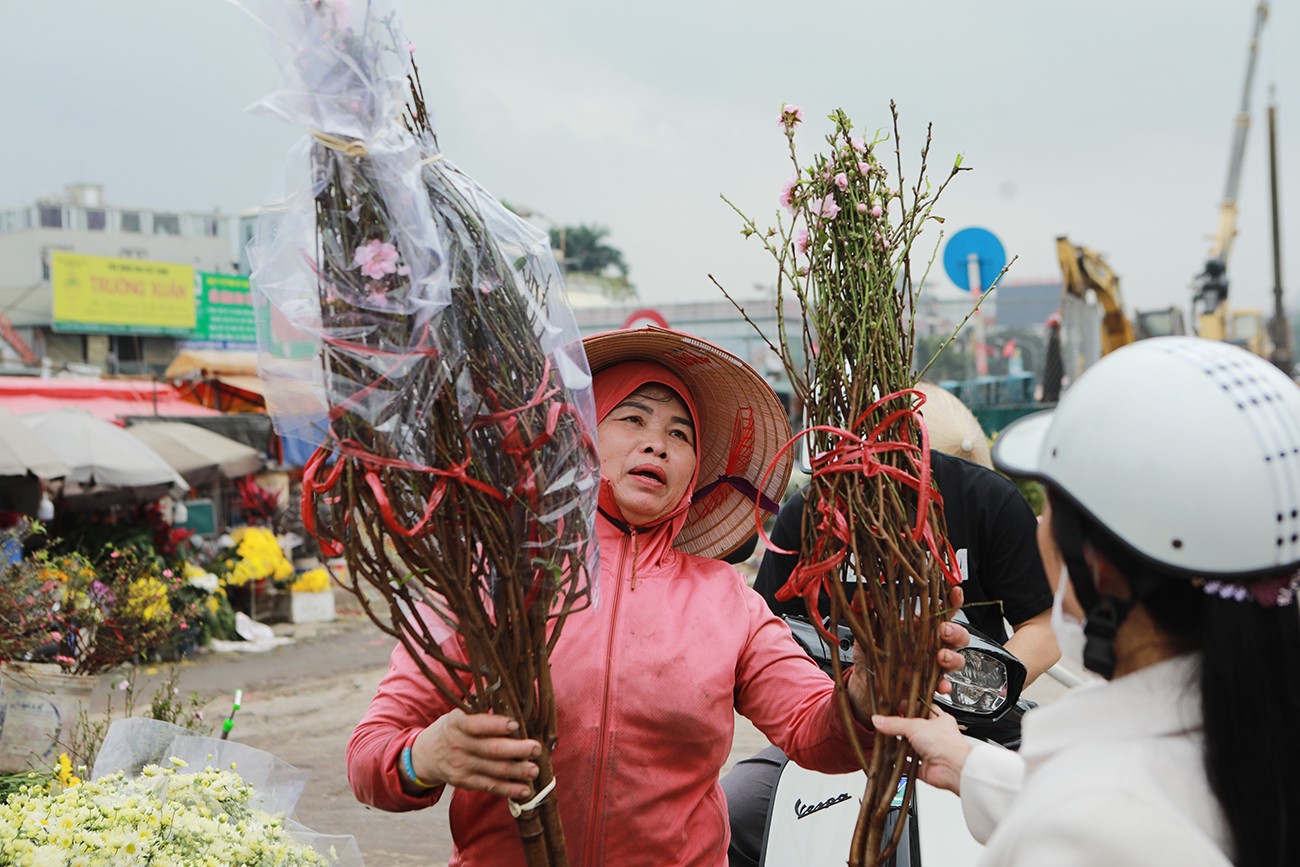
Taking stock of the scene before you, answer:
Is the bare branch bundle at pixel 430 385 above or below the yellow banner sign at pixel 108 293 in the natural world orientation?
below

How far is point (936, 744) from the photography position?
1691 mm

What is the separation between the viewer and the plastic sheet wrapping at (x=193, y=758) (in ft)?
9.43

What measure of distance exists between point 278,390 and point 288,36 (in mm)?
472

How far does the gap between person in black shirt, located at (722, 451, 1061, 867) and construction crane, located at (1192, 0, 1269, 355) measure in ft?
69.3

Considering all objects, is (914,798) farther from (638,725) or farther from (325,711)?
Answer: (325,711)

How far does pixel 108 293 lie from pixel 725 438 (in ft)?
104

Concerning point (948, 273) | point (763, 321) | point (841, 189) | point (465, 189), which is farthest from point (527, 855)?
point (763, 321)

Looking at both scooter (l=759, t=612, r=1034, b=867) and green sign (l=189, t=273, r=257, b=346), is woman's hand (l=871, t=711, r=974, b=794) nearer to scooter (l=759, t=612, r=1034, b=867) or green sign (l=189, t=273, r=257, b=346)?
scooter (l=759, t=612, r=1034, b=867)

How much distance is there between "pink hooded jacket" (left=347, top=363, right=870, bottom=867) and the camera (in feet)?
6.49

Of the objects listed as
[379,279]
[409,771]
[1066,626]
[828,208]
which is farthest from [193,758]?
[1066,626]

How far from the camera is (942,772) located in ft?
5.55

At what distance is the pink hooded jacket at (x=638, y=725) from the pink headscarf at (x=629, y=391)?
0.41 ft

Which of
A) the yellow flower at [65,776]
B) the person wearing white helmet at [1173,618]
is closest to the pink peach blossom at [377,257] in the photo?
the person wearing white helmet at [1173,618]

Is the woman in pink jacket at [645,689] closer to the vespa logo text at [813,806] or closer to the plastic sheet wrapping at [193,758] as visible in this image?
the vespa logo text at [813,806]
